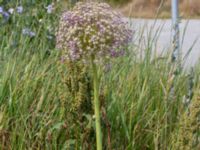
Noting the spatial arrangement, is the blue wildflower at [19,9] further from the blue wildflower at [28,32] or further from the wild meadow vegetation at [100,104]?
the wild meadow vegetation at [100,104]

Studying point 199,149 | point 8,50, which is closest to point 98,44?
point 199,149

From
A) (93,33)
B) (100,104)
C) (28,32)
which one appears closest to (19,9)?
(28,32)

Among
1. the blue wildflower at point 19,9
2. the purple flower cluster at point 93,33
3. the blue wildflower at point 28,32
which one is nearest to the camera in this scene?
the purple flower cluster at point 93,33

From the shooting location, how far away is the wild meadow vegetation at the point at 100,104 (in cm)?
258

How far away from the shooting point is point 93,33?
7.38ft

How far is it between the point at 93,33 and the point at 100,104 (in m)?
0.60

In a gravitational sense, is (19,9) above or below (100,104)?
above

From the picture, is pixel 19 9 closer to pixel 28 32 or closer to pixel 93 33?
pixel 28 32

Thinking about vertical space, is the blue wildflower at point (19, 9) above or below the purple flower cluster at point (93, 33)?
below

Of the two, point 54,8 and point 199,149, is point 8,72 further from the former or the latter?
point 54,8

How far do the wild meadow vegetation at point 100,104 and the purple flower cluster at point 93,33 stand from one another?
0.31 ft

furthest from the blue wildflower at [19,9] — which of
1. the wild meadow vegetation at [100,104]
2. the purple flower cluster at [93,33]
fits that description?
the purple flower cluster at [93,33]

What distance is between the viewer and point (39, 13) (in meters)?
5.68

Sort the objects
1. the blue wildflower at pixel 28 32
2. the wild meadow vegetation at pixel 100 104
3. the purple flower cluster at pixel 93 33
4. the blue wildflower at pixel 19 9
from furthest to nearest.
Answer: the blue wildflower at pixel 19 9 < the blue wildflower at pixel 28 32 < the wild meadow vegetation at pixel 100 104 < the purple flower cluster at pixel 93 33
